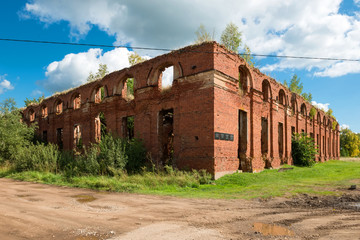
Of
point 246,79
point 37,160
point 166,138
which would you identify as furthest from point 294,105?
point 37,160

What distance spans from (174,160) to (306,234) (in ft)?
31.3

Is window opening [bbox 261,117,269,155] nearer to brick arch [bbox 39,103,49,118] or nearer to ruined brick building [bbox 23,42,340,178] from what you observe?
ruined brick building [bbox 23,42,340,178]

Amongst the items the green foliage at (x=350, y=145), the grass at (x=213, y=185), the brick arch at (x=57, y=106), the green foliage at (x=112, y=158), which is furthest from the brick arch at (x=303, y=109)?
the green foliage at (x=350, y=145)

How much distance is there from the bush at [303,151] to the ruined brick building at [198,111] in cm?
116

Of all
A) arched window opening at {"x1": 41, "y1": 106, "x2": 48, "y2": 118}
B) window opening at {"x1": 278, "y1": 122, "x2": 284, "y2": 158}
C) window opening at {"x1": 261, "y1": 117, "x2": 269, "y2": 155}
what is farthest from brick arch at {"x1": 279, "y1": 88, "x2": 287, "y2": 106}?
arched window opening at {"x1": 41, "y1": 106, "x2": 48, "y2": 118}

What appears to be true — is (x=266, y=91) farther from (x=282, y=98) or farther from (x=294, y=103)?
(x=294, y=103)

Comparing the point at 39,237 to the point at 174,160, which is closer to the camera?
the point at 39,237

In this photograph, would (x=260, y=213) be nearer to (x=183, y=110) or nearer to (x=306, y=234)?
(x=306, y=234)

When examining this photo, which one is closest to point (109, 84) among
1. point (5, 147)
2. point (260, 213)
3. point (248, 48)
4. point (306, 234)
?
point (5, 147)

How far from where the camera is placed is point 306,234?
4.84m

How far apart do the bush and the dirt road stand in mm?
13720

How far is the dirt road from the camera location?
4785 mm

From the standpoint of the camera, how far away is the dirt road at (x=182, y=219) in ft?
15.7

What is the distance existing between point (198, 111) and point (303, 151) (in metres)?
12.8
